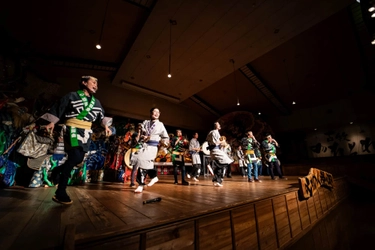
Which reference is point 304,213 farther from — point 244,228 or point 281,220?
point 244,228

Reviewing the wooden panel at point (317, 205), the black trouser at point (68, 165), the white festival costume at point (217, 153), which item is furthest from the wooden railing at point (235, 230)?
the white festival costume at point (217, 153)

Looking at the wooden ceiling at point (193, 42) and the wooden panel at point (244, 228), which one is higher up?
the wooden ceiling at point (193, 42)

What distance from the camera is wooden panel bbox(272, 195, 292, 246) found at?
2.22 meters

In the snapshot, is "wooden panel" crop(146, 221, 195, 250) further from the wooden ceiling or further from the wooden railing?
the wooden ceiling

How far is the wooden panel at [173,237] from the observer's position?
1.22 metres

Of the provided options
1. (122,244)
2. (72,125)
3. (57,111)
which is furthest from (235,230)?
(57,111)

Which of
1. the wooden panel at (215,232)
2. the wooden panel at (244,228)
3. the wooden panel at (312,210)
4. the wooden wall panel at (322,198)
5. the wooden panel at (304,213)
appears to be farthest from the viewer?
the wooden wall panel at (322,198)

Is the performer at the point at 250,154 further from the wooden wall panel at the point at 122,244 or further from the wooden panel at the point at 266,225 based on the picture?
the wooden wall panel at the point at 122,244

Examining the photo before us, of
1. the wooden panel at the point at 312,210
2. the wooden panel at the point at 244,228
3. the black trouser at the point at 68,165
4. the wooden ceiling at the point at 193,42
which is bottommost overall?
the wooden panel at the point at 312,210

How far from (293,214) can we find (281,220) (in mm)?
498

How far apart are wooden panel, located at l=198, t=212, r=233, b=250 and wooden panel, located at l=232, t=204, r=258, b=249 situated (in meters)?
0.11

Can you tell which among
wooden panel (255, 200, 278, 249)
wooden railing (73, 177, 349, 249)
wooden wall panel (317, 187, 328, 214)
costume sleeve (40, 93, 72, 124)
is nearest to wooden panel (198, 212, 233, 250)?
wooden railing (73, 177, 349, 249)

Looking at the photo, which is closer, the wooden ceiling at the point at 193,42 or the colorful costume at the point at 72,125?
the colorful costume at the point at 72,125

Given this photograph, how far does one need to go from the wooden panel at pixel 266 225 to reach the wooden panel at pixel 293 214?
0.62 m
